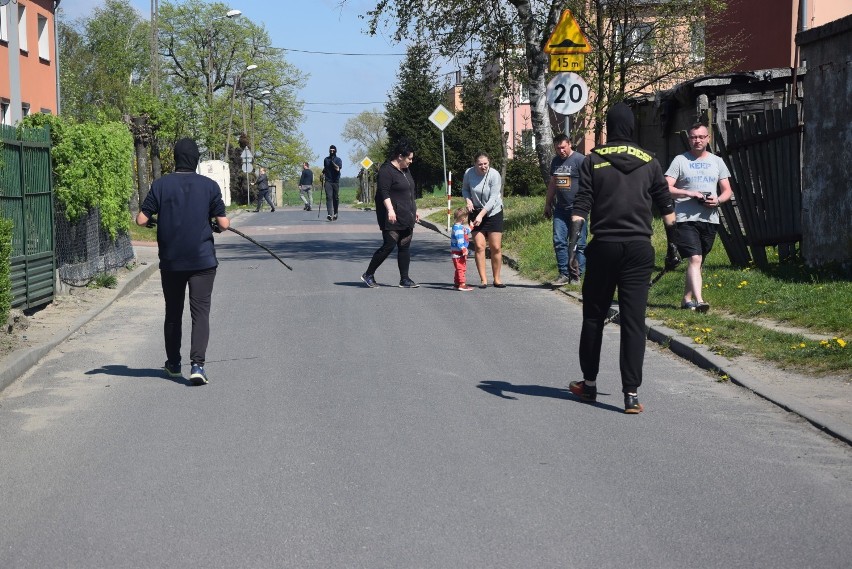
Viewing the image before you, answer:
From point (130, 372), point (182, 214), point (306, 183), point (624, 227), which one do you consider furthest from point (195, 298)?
point (306, 183)

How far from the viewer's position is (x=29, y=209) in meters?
12.7

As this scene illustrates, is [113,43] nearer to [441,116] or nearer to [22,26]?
[22,26]

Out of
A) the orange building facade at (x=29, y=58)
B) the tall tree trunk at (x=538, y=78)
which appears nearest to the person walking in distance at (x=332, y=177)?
the orange building facade at (x=29, y=58)

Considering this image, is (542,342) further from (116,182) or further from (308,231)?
(308,231)

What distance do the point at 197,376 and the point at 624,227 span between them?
325cm

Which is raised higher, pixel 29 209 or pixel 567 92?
pixel 567 92

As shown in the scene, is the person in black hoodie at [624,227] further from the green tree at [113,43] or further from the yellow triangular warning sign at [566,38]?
the green tree at [113,43]

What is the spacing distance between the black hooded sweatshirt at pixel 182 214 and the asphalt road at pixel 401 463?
0.94 metres

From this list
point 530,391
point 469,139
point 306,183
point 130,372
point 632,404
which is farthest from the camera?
point 469,139

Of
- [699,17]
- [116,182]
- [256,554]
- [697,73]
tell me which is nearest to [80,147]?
[116,182]

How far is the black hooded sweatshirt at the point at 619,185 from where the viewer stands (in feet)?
24.9

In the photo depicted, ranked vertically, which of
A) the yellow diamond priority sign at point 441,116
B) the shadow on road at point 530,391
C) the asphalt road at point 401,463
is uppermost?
the yellow diamond priority sign at point 441,116

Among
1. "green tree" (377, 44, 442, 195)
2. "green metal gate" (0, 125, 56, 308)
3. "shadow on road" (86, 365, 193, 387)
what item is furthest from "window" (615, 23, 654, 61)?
"green tree" (377, 44, 442, 195)

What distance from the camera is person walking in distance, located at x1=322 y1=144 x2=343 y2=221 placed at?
33438mm
